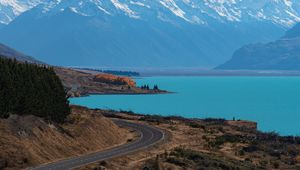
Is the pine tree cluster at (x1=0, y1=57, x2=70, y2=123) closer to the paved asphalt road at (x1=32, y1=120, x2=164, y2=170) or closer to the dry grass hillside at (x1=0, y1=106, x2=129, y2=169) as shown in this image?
the dry grass hillside at (x1=0, y1=106, x2=129, y2=169)

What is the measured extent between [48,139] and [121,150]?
26.1 ft

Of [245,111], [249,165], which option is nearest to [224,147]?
[249,165]

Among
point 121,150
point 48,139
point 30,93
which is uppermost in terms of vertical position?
point 30,93

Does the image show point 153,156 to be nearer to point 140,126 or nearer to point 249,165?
point 249,165

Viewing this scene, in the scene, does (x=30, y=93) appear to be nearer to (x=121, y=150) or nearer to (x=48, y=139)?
(x=48, y=139)

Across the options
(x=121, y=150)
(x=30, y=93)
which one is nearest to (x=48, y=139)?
(x=30, y=93)

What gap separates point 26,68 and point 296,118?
110 m

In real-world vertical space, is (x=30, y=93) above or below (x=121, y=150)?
above

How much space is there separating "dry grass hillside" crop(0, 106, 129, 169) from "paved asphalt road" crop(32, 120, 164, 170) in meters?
1.77

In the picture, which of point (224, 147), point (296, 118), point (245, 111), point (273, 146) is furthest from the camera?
point (245, 111)

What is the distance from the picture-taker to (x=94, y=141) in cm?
7069

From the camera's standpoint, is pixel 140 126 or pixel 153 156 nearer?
pixel 153 156

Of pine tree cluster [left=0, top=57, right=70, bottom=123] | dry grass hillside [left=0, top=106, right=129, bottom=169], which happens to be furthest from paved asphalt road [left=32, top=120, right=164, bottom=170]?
pine tree cluster [left=0, top=57, right=70, bottom=123]

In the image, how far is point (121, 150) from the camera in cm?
6688
